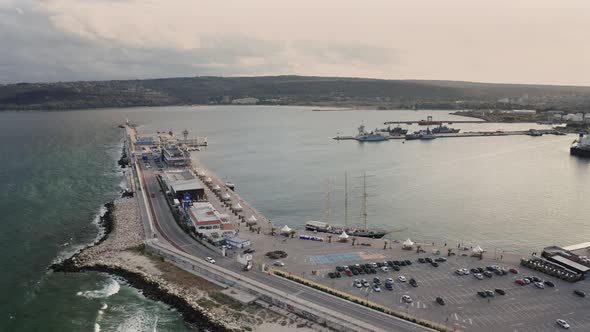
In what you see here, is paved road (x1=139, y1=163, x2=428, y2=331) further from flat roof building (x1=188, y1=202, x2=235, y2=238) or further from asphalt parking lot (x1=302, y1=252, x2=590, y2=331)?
asphalt parking lot (x1=302, y1=252, x2=590, y2=331)

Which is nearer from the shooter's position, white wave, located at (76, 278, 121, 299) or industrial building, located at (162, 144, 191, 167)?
white wave, located at (76, 278, 121, 299)

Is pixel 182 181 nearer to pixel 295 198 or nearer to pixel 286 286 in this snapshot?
pixel 295 198

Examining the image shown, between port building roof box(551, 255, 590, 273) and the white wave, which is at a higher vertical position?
port building roof box(551, 255, 590, 273)

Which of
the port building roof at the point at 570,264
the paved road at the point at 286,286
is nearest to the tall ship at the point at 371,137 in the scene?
the paved road at the point at 286,286

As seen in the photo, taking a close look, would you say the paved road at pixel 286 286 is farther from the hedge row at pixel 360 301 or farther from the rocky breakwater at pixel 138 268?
the rocky breakwater at pixel 138 268

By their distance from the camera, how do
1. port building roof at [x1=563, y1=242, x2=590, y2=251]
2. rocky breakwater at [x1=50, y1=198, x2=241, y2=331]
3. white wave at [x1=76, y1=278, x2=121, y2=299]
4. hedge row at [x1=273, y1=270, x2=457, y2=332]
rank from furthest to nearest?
1. port building roof at [x1=563, y1=242, x2=590, y2=251]
2. white wave at [x1=76, y1=278, x2=121, y2=299]
3. rocky breakwater at [x1=50, y1=198, x2=241, y2=331]
4. hedge row at [x1=273, y1=270, x2=457, y2=332]

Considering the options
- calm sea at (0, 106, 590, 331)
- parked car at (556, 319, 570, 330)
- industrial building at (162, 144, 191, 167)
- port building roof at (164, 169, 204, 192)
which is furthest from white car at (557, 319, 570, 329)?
industrial building at (162, 144, 191, 167)
